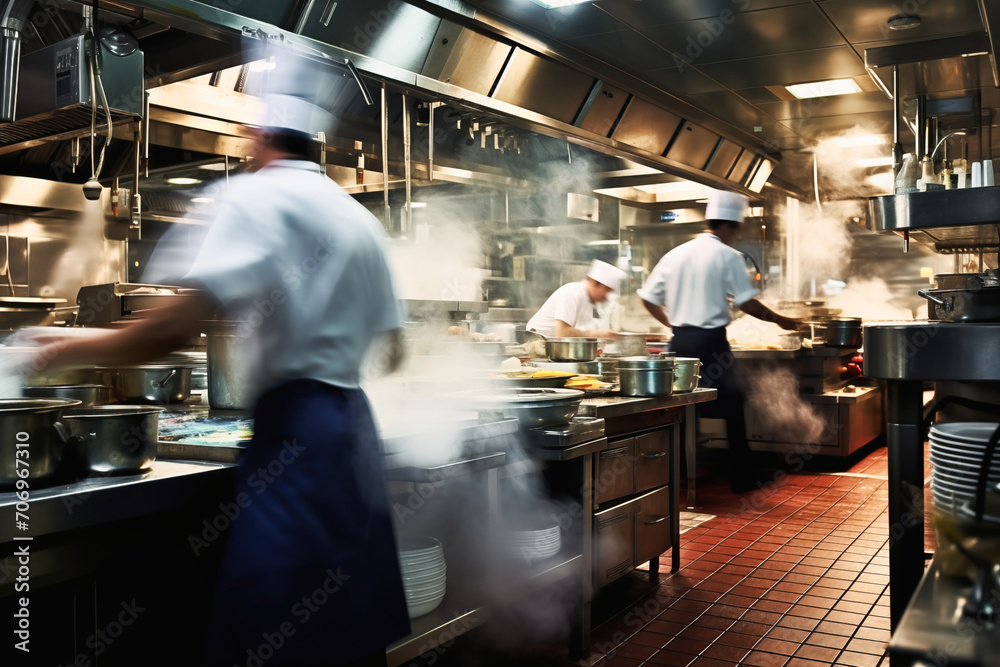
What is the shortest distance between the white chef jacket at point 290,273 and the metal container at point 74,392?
639mm

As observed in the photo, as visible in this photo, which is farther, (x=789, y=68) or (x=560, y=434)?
(x=789, y=68)

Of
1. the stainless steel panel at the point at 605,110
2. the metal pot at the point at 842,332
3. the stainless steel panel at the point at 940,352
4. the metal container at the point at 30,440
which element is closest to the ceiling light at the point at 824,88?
the stainless steel panel at the point at 605,110

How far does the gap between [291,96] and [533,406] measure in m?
1.24

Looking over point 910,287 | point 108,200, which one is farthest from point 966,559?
point 910,287

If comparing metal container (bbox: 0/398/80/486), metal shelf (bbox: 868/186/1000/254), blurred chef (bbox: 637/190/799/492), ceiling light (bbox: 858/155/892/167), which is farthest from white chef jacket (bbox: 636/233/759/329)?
ceiling light (bbox: 858/155/892/167)

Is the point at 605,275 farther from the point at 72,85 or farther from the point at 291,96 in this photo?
the point at 291,96

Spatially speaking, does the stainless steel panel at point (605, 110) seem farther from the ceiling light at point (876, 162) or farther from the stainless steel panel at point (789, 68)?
the ceiling light at point (876, 162)

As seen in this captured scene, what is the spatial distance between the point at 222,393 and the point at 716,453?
4802mm

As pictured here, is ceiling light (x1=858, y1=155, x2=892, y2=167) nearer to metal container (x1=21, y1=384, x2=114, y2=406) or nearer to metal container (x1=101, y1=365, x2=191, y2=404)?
metal container (x1=101, y1=365, x2=191, y2=404)

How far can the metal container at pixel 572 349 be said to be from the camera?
12.6 feet

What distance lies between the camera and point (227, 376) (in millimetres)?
2371

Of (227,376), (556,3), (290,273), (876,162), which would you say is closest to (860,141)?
(876,162)

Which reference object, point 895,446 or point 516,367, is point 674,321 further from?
point 895,446

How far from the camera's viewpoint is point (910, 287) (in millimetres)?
9789
